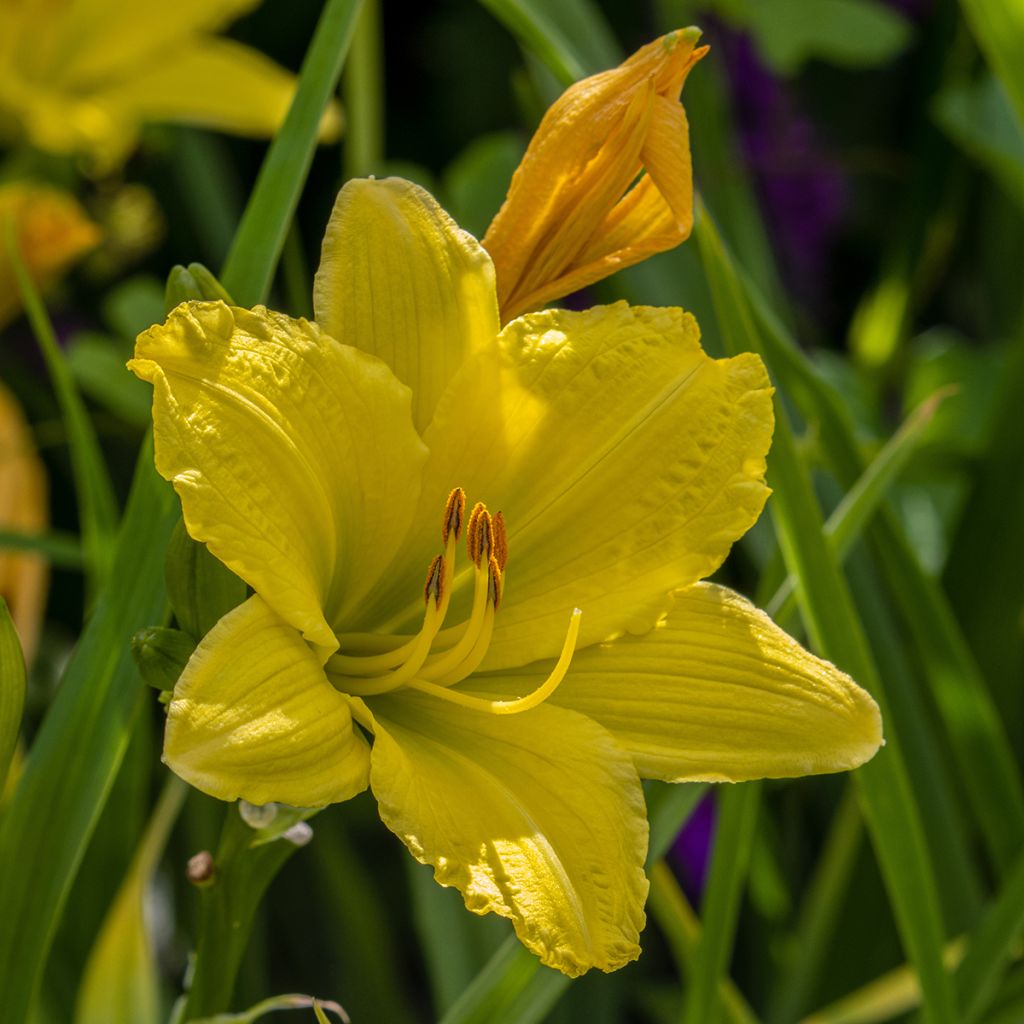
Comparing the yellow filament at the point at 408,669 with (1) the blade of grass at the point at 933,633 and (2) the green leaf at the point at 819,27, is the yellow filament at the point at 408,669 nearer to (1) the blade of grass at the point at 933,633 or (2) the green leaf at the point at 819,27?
(1) the blade of grass at the point at 933,633

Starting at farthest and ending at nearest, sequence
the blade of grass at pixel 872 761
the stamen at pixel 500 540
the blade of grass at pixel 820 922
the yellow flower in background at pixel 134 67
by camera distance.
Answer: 1. the yellow flower in background at pixel 134 67
2. the blade of grass at pixel 820 922
3. the blade of grass at pixel 872 761
4. the stamen at pixel 500 540

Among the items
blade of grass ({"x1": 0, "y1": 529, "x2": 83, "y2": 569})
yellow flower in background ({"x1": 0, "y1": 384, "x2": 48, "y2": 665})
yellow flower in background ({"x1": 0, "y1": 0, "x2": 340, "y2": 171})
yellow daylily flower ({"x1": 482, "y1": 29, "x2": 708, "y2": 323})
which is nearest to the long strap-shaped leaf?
yellow daylily flower ({"x1": 482, "y1": 29, "x2": 708, "y2": 323})

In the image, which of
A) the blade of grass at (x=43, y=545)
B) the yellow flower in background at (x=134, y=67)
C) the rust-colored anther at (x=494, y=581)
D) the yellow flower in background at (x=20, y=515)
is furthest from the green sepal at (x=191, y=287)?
the yellow flower in background at (x=134, y=67)

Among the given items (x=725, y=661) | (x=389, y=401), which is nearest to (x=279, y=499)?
(x=389, y=401)

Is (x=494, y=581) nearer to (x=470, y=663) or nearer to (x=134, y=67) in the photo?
(x=470, y=663)

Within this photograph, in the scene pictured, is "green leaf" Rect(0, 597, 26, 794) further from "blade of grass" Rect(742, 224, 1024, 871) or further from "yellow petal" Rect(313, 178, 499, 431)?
"blade of grass" Rect(742, 224, 1024, 871)

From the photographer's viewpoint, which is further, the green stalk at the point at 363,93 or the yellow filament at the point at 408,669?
the green stalk at the point at 363,93
